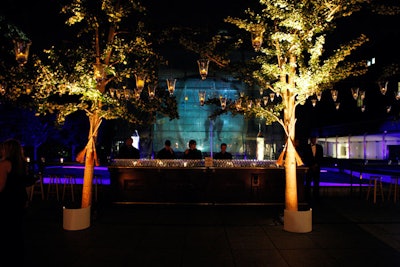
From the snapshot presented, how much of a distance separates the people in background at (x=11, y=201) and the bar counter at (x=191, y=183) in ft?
18.8

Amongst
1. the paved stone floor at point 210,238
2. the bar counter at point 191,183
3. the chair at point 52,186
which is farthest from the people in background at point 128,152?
the chair at point 52,186

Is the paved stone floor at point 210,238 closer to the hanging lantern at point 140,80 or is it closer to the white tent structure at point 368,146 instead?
the hanging lantern at point 140,80

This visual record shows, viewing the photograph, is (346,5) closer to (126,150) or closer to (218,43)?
(218,43)

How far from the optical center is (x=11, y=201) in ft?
15.1

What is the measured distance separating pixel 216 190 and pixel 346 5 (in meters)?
6.15

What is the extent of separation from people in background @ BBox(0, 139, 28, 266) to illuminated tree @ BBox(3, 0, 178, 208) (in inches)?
103

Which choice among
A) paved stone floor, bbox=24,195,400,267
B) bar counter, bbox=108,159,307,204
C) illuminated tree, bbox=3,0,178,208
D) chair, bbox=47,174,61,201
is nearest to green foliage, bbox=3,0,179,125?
illuminated tree, bbox=3,0,178,208

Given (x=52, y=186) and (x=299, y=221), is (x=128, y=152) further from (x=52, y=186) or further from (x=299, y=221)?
(x=299, y=221)

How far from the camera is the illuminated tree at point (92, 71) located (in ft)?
23.9

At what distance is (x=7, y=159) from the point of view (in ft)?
15.2

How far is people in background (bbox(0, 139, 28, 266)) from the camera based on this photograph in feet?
15.0

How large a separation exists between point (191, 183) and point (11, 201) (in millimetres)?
6374

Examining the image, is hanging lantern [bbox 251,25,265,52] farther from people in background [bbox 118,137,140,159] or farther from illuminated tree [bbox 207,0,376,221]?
people in background [bbox 118,137,140,159]

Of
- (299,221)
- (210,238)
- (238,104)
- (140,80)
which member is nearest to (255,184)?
(299,221)
